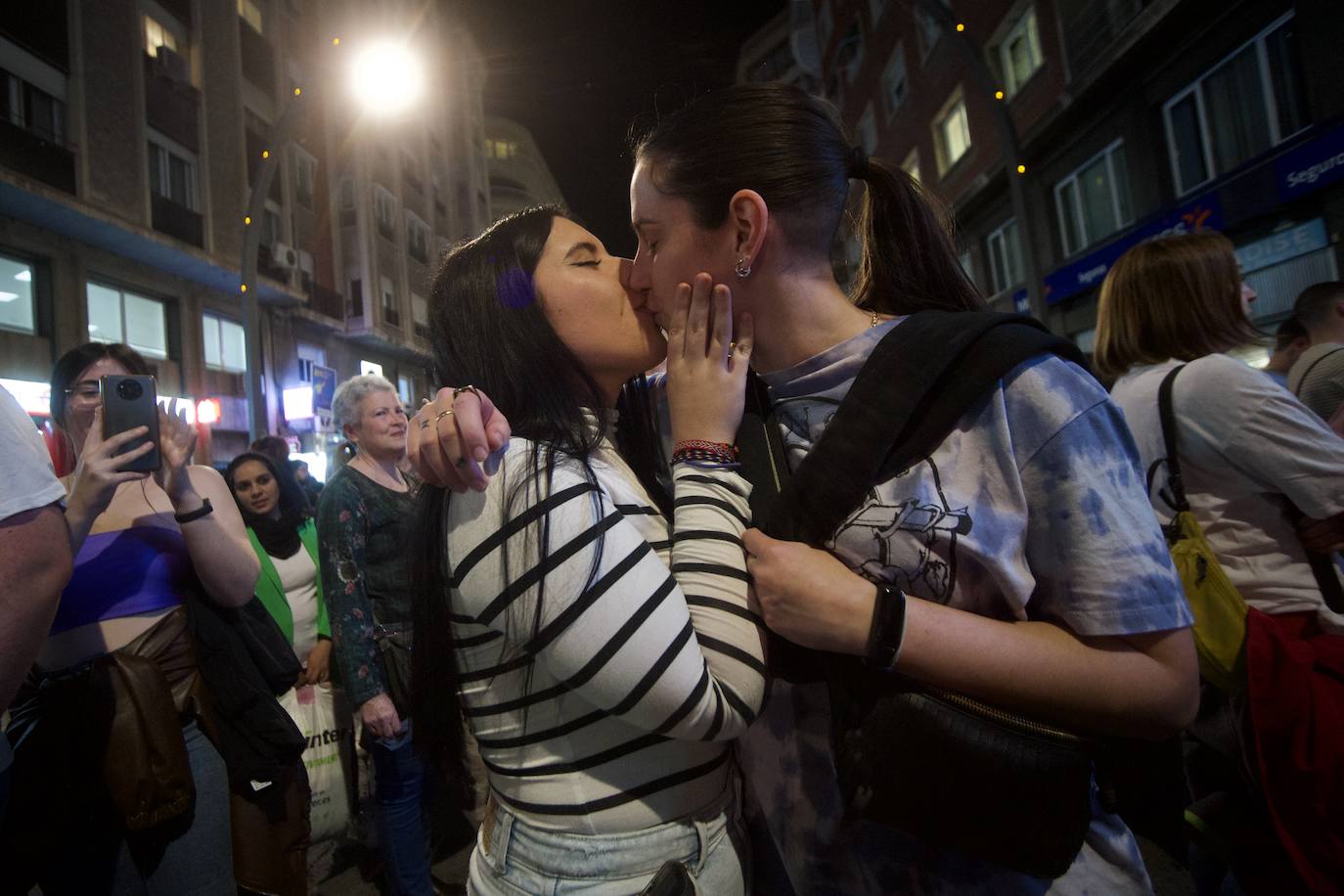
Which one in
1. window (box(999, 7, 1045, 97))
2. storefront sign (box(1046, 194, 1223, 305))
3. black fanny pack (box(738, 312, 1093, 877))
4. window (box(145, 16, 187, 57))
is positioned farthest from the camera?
window (box(999, 7, 1045, 97))

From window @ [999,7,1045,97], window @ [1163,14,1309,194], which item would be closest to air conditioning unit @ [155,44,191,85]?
window @ [999,7,1045,97]

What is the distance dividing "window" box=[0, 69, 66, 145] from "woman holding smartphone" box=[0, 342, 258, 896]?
627cm

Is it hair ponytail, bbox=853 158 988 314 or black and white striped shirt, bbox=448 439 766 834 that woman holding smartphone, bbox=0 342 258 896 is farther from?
hair ponytail, bbox=853 158 988 314

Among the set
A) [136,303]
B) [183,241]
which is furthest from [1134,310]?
[136,303]

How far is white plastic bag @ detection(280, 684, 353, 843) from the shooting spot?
2961 mm

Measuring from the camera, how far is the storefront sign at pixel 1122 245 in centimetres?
855

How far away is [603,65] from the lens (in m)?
4.96

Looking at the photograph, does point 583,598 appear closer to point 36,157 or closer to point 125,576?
point 125,576

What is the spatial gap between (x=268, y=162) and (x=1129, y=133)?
1172 centimetres

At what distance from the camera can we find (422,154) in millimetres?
25766

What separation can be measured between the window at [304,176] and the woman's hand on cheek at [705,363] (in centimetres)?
1963

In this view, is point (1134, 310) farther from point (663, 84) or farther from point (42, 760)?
point (42, 760)

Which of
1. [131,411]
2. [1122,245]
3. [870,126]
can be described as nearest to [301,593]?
[131,411]

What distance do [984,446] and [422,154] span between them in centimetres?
2924
